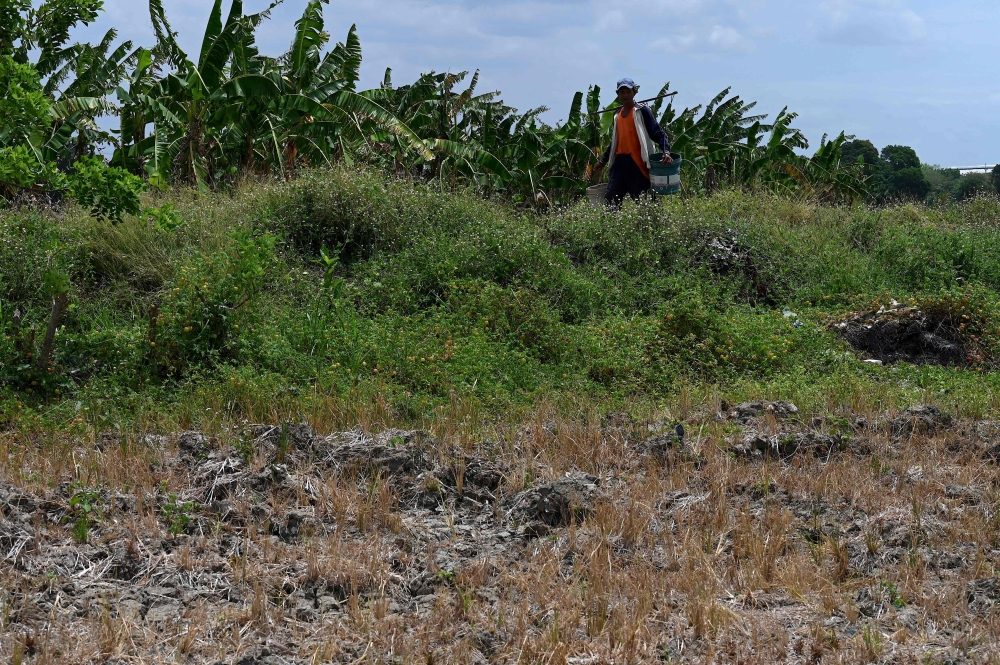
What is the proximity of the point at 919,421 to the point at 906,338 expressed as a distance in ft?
10.8

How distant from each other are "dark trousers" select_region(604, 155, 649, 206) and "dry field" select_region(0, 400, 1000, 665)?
6.73 m

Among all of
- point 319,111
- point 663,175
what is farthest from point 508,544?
point 319,111

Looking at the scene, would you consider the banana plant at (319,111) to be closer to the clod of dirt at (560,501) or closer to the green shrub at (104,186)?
the green shrub at (104,186)

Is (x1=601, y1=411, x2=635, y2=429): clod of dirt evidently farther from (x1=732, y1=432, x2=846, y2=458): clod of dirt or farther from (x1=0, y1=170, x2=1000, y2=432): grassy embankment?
(x1=732, y1=432, x2=846, y2=458): clod of dirt

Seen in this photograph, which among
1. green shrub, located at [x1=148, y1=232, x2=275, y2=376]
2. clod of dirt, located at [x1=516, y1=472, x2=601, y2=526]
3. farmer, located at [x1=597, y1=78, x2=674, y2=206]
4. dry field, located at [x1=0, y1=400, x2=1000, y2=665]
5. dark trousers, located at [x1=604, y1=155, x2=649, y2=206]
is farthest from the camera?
dark trousers, located at [x1=604, y1=155, x2=649, y2=206]

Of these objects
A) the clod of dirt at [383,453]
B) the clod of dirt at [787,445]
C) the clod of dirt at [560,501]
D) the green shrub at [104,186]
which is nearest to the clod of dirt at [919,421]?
the clod of dirt at [787,445]

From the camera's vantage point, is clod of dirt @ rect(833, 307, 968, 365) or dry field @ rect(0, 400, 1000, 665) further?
clod of dirt @ rect(833, 307, 968, 365)

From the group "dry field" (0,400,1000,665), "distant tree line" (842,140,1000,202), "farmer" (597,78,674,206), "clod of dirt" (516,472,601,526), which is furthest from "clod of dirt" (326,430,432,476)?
"distant tree line" (842,140,1000,202)

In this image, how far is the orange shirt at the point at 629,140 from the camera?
1187cm

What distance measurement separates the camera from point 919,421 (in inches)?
239

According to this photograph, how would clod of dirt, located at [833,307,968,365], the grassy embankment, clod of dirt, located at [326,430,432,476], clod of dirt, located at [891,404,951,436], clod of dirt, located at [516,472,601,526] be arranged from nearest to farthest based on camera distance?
clod of dirt, located at [516,472,601,526]
clod of dirt, located at [326,430,432,476]
clod of dirt, located at [891,404,951,436]
the grassy embankment
clod of dirt, located at [833,307,968,365]

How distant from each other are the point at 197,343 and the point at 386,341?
4.75ft

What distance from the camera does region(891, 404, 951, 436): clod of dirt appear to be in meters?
6.01

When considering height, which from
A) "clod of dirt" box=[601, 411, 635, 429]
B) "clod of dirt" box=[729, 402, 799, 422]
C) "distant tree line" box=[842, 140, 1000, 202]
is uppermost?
"distant tree line" box=[842, 140, 1000, 202]
